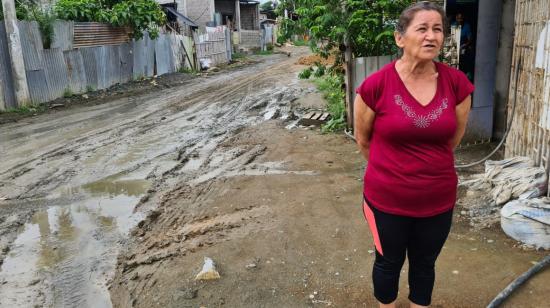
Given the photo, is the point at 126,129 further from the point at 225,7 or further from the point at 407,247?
the point at 225,7

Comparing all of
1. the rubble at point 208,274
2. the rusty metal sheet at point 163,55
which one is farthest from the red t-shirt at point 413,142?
the rusty metal sheet at point 163,55

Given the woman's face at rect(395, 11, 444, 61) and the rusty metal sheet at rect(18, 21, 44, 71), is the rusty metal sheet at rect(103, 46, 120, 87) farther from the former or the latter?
the woman's face at rect(395, 11, 444, 61)

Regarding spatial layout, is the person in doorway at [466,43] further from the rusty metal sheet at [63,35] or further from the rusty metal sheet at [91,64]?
the rusty metal sheet at [91,64]

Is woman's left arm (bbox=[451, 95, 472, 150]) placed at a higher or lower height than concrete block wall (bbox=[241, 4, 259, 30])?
lower

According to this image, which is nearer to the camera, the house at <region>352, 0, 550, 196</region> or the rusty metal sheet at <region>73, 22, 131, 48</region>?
the house at <region>352, 0, 550, 196</region>

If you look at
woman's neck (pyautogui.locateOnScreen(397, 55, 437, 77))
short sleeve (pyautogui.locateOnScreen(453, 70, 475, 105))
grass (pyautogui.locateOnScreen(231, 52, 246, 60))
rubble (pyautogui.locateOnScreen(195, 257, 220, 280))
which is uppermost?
woman's neck (pyautogui.locateOnScreen(397, 55, 437, 77))

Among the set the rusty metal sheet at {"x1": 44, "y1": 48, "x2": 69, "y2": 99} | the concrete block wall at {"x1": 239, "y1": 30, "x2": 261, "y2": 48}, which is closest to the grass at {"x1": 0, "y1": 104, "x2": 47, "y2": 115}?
the rusty metal sheet at {"x1": 44, "y1": 48, "x2": 69, "y2": 99}

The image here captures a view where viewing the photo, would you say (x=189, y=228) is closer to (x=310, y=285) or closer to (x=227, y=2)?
(x=310, y=285)

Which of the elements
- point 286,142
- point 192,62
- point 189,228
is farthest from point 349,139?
point 192,62

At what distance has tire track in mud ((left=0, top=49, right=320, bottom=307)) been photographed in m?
4.42

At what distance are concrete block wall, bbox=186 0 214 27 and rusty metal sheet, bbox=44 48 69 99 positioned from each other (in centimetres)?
1931

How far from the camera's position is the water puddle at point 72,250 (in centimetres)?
382

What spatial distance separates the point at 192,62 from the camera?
78.4ft

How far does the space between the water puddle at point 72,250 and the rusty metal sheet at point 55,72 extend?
27.7 feet
